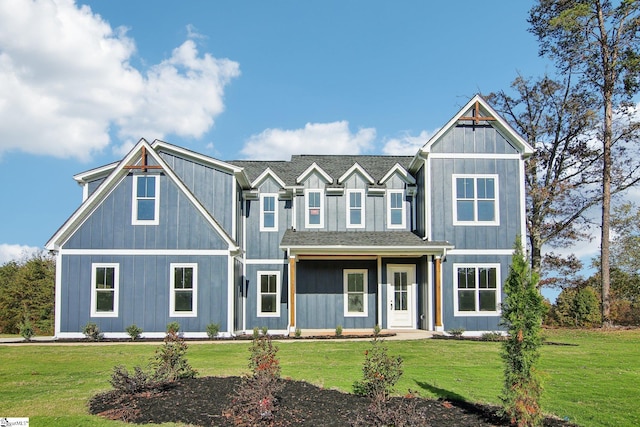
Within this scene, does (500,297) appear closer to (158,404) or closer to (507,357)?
(507,357)

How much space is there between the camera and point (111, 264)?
67.0 ft

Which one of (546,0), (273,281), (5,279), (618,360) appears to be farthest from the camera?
(5,279)

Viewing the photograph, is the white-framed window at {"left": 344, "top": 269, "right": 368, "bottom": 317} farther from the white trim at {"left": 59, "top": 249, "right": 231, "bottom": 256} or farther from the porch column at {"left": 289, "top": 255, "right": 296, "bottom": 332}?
the white trim at {"left": 59, "top": 249, "right": 231, "bottom": 256}

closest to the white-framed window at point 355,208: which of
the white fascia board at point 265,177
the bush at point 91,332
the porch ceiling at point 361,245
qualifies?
the porch ceiling at point 361,245

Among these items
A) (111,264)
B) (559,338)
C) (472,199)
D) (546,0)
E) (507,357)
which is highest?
(546,0)

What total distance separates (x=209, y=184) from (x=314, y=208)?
4.55 meters

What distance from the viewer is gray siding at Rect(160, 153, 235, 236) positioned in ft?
72.4

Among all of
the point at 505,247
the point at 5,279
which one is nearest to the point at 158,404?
the point at 505,247

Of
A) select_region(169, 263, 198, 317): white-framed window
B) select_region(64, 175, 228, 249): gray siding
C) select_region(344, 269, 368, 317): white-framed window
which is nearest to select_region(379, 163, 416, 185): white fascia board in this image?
select_region(344, 269, 368, 317): white-framed window

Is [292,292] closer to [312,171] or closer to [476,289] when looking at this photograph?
[312,171]

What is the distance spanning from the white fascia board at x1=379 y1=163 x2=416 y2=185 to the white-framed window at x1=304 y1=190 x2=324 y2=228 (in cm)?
266

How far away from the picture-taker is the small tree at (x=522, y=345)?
305 inches

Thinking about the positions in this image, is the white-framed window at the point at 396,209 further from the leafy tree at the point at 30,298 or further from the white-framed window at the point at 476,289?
the leafy tree at the point at 30,298

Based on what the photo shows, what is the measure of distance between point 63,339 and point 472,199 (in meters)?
15.7
